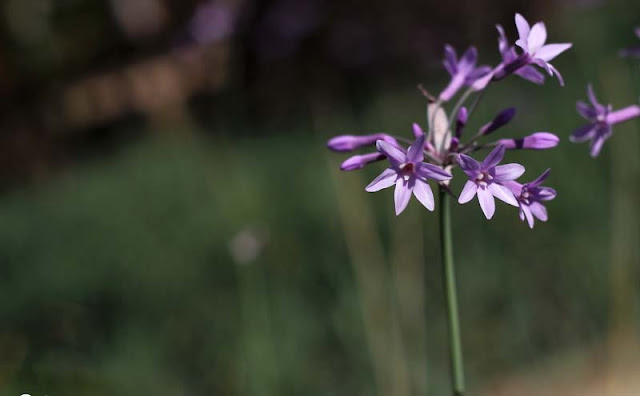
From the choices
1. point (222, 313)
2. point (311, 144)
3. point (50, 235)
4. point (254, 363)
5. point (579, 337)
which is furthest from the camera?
point (311, 144)

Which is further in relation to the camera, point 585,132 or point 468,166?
point 585,132

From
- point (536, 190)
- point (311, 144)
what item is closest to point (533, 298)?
point (536, 190)

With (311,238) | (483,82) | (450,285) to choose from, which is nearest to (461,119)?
(483,82)

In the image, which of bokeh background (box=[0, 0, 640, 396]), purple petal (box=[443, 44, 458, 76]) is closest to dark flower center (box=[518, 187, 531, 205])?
purple petal (box=[443, 44, 458, 76])

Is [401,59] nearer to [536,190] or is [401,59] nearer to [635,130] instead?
[635,130]

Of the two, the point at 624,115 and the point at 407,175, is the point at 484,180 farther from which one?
the point at 624,115
